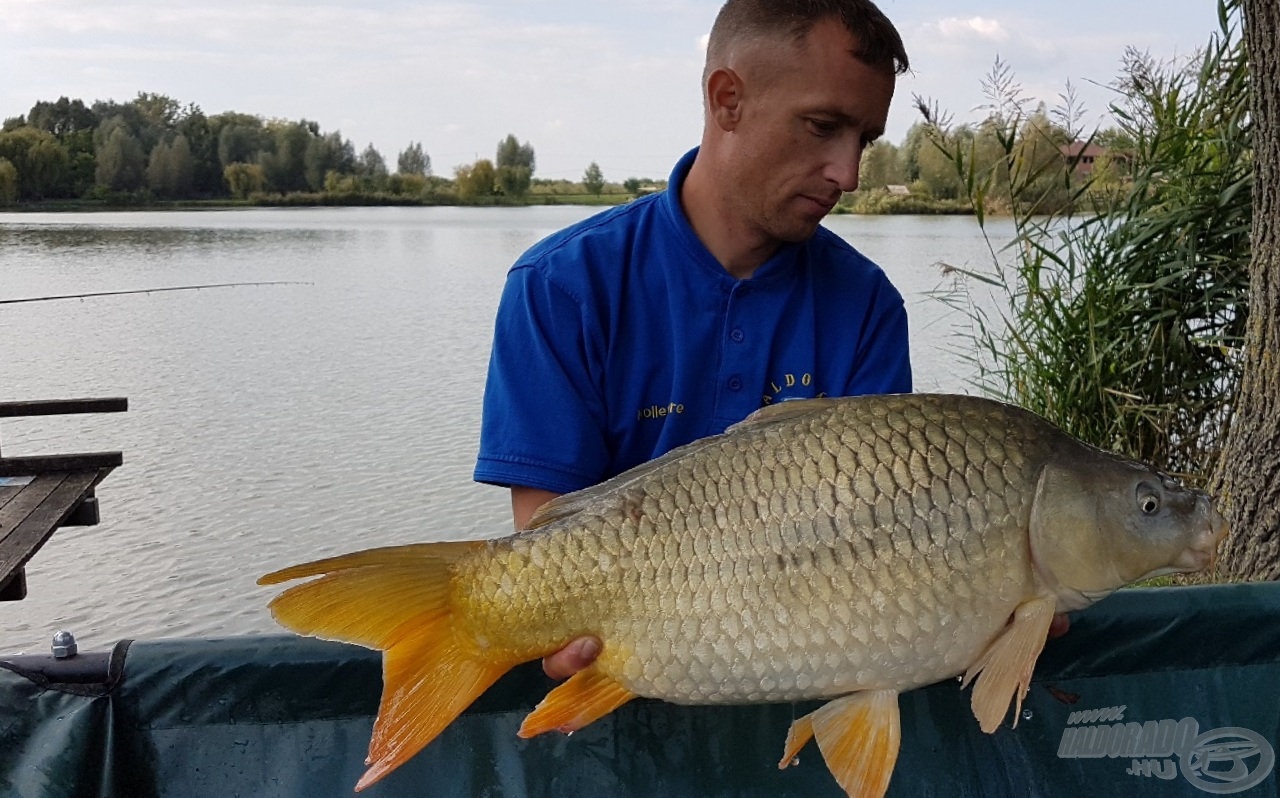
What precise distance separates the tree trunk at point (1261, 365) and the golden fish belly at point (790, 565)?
4.65 feet

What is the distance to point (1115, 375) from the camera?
10.5 feet

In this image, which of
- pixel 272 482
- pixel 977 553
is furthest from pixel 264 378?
pixel 977 553

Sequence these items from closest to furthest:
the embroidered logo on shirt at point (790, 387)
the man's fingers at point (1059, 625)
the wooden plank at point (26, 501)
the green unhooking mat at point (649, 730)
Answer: the man's fingers at point (1059, 625)
the green unhooking mat at point (649, 730)
the embroidered logo on shirt at point (790, 387)
the wooden plank at point (26, 501)

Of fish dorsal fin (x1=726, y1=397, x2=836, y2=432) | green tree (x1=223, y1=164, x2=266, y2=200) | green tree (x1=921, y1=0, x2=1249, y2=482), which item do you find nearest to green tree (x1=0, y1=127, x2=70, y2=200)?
green tree (x1=223, y1=164, x2=266, y2=200)

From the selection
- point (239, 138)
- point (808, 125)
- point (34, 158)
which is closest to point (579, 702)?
point (808, 125)

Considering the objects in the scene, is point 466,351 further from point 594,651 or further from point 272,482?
point 594,651

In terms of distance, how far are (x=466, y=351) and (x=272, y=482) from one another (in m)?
3.12

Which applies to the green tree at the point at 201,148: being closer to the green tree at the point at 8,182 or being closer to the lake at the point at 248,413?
the green tree at the point at 8,182

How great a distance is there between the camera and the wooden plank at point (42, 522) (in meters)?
3.03

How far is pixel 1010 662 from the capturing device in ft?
3.33

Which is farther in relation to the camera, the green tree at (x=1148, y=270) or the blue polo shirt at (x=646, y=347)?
the green tree at (x=1148, y=270)

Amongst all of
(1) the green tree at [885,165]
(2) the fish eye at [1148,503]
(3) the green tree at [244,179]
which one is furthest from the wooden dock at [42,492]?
(3) the green tree at [244,179]

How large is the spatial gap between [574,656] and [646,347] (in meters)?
0.57

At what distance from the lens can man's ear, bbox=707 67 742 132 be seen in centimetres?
147
